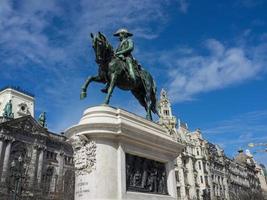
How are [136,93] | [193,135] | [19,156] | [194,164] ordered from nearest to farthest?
[136,93]
[19,156]
[194,164]
[193,135]

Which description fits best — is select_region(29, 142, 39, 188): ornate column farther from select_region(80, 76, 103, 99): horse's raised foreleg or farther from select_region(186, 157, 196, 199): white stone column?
select_region(80, 76, 103, 99): horse's raised foreleg

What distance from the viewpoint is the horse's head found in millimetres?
11250

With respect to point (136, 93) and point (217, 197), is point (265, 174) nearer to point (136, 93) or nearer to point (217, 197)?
point (217, 197)

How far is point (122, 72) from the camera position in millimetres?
12109

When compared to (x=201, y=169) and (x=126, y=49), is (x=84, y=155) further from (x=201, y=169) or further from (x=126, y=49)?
(x=201, y=169)

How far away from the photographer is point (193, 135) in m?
67.1

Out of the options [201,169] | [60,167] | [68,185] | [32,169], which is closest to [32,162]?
[32,169]

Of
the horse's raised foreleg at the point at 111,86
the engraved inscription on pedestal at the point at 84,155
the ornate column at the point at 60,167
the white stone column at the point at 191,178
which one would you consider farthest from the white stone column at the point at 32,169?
the engraved inscription on pedestal at the point at 84,155

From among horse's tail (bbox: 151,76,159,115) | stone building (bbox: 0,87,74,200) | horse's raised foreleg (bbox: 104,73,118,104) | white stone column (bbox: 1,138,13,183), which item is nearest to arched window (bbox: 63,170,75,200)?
stone building (bbox: 0,87,74,200)

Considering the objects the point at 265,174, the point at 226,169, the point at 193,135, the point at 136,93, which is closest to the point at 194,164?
the point at 193,135

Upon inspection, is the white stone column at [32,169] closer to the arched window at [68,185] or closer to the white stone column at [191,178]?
the arched window at [68,185]

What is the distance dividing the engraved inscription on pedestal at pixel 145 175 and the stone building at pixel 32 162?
94.3 feet

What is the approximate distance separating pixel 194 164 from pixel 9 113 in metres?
34.2

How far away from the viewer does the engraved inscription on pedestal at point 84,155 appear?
9812mm
